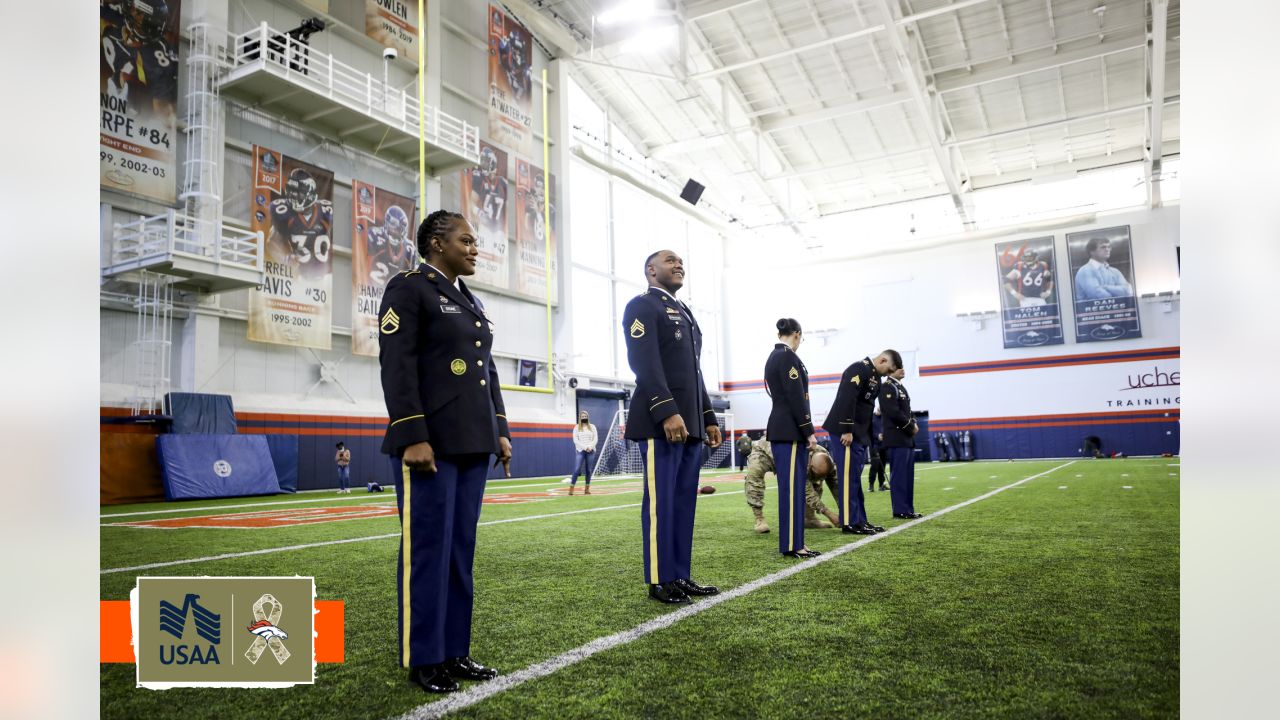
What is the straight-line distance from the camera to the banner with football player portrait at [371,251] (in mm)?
16594

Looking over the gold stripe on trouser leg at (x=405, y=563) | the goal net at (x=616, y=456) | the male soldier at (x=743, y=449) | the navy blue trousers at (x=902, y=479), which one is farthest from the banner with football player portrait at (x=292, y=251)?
the gold stripe on trouser leg at (x=405, y=563)

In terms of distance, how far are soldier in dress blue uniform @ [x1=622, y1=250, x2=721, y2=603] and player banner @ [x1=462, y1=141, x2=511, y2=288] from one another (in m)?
15.5

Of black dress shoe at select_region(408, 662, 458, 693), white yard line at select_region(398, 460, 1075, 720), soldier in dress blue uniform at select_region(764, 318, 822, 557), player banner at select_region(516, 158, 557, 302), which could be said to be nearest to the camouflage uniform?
soldier in dress blue uniform at select_region(764, 318, 822, 557)

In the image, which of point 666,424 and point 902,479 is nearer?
point 666,424

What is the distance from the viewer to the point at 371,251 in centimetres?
1694

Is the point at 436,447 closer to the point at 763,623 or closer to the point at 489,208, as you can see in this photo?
the point at 763,623

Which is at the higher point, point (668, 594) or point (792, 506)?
point (792, 506)

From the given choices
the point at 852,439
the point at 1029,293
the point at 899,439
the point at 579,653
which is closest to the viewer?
the point at 579,653

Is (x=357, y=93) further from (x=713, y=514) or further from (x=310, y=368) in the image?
(x=713, y=514)

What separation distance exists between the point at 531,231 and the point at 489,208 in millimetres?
1766

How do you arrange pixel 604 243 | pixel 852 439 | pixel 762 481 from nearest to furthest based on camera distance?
pixel 852 439 → pixel 762 481 → pixel 604 243

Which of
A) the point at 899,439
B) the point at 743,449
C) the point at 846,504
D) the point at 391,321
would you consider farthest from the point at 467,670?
the point at 743,449

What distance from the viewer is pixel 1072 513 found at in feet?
26.2
